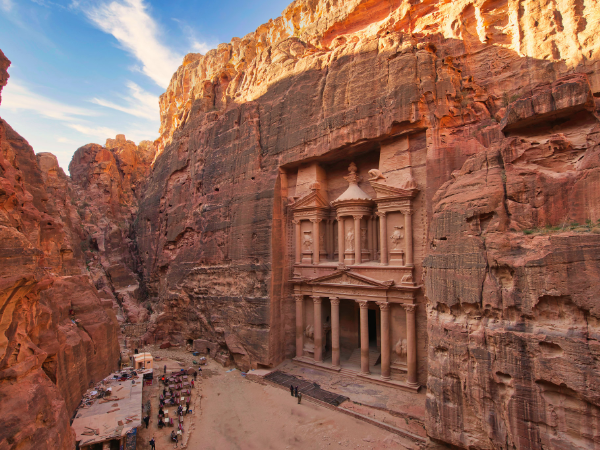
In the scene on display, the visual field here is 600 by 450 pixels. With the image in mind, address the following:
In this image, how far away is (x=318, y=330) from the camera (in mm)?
17500

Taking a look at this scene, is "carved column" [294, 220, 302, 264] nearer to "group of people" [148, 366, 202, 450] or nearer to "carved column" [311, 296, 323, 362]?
"carved column" [311, 296, 323, 362]

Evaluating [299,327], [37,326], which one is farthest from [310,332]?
[37,326]

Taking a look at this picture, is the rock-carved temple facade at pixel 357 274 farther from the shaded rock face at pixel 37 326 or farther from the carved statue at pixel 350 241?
the shaded rock face at pixel 37 326

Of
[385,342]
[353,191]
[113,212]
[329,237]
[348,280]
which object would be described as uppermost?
[113,212]

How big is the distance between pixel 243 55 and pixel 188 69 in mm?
12742

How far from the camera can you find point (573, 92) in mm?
8945

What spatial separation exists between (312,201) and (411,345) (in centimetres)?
842

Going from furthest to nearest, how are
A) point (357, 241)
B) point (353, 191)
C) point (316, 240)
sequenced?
point (316, 240), point (353, 191), point (357, 241)

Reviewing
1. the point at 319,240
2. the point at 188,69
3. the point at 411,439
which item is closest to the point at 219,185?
the point at 319,240

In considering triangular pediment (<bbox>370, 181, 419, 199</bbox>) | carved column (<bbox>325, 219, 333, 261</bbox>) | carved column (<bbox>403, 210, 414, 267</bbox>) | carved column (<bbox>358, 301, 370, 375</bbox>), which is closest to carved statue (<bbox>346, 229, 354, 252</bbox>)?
carved column (<bbox>325, 219, 333, 261</bbox>)

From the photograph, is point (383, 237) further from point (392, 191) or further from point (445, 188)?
point (445, 188)

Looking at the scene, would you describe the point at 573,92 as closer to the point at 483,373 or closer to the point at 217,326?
the point at 483,373

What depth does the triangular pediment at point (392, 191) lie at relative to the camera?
14684 mm

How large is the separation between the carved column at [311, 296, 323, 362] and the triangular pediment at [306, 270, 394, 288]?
1.08 metres
